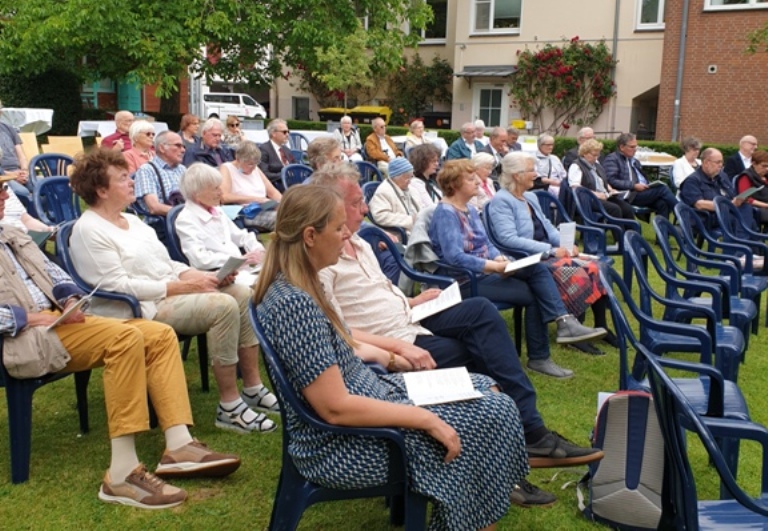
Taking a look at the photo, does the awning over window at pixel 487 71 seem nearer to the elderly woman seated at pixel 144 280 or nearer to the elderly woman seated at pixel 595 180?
the elderly woman seated at pixel 595 180

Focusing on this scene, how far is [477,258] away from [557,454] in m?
1.89

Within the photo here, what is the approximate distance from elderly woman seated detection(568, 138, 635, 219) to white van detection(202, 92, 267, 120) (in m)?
20.0

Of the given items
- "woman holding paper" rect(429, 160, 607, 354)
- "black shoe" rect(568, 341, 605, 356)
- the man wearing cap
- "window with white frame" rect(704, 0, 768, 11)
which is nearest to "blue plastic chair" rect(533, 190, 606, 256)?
the man wearing cap

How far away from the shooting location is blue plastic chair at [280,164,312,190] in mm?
7430

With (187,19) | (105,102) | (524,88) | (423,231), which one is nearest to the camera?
(423,231)

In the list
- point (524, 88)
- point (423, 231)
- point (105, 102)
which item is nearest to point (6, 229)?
point (423, 231)

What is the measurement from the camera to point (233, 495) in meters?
3.13

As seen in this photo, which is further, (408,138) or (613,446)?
(408,138)

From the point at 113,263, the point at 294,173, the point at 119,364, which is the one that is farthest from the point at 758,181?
the point at 119,364

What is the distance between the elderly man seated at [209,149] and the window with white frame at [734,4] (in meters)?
15.2

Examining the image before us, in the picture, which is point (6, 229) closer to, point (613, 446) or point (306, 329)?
point (306, 329)

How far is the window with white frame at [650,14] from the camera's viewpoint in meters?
21.7

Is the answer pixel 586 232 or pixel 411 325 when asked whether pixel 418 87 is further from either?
pixel 411 325

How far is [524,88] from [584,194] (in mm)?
16509
